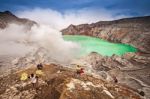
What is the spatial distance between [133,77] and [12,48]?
3715 cm

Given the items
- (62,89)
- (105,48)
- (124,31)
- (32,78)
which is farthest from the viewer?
(124,31)

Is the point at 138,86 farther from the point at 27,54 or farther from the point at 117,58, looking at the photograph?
the point at 27,54

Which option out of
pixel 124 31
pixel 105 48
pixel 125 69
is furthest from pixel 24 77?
pixel 124 31

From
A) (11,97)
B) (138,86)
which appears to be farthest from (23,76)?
(138,86)

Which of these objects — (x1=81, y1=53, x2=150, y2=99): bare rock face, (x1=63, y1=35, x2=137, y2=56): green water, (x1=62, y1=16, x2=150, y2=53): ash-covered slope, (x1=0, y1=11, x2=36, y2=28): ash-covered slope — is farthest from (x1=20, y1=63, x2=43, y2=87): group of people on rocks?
(x1=0, y1=11, x2=36, y2=28): ash-covered slope

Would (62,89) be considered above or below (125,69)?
above

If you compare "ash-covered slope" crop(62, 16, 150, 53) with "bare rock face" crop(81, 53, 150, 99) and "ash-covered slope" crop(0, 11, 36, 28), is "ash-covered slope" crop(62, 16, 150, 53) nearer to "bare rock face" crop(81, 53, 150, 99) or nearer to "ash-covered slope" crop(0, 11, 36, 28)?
"bare rock face" crop(81, 53, 150, 99)

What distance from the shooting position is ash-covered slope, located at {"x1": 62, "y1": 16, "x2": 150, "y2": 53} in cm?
11266

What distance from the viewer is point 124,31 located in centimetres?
13825

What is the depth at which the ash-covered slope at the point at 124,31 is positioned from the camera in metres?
113

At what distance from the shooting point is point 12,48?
→ 69375 mm

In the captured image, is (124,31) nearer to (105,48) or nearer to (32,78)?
(105,48)

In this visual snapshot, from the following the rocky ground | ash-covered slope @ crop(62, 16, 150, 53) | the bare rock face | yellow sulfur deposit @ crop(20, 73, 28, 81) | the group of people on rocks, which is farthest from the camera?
ash-covered slope @ crop(62, 16, 150, 53)

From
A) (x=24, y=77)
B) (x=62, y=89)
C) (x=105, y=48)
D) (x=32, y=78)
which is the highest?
(x=32, y=78)
